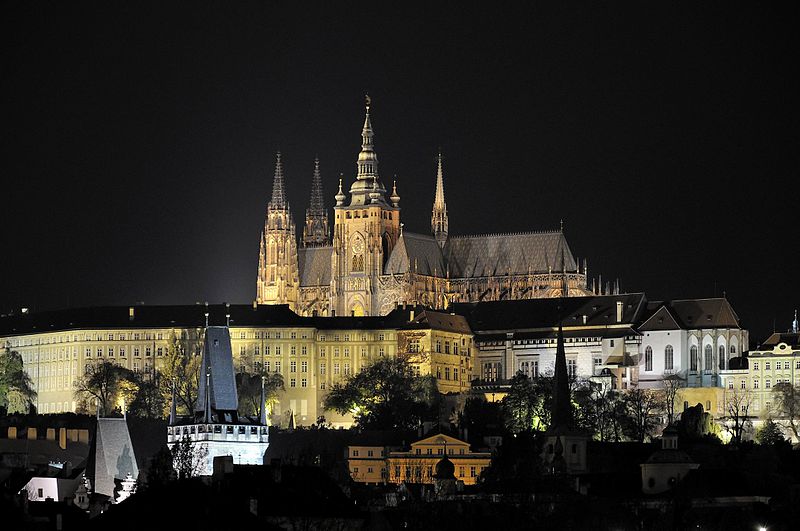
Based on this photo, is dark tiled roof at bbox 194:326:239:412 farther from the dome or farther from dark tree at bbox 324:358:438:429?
dark tree at bbox 324:358:438:429

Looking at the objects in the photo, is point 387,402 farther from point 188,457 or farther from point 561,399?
point 188,457

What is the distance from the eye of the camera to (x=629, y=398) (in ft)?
635

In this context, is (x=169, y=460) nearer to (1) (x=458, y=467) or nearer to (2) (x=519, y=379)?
(1) (x=458, y=467)

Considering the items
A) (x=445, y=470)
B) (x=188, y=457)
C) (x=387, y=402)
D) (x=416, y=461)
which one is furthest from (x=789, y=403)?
(x=188, y=457)

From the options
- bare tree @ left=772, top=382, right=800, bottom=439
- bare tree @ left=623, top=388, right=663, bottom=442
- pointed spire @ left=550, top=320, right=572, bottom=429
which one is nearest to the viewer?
pointed spire @ left=550, top=320, right=572, bottom=429

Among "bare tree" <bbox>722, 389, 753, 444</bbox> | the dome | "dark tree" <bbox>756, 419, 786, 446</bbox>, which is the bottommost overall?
the dome

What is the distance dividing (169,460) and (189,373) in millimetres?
89128

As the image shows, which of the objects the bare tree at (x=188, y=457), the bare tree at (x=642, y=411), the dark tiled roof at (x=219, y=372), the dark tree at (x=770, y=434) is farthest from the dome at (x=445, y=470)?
the bare tree at (x=642, y=411)

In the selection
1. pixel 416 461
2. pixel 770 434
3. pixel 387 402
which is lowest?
pixel 416 461

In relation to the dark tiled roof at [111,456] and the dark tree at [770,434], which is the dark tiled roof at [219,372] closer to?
the dark tiled roof at [111,456]

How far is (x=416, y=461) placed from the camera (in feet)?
530

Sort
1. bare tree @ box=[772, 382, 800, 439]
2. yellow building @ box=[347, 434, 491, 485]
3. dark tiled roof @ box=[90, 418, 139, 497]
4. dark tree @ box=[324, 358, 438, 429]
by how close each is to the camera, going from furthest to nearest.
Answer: bare tree @ box=[772, 382, 800, 439] < dark tree @ box=[324, 358, 438, 429] < yellow building @ box=[347, 434, 491, 485] < dark tiled roof @ box=[90, 418, 139, 497]

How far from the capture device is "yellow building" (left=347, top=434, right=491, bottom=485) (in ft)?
520

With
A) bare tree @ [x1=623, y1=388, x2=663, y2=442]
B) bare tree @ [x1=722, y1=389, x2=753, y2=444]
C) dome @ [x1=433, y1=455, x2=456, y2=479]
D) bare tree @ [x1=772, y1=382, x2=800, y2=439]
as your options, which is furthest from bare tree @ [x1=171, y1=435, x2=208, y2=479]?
bare tree @ [x1=772, y1=382, x2=800, y2=439]
